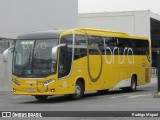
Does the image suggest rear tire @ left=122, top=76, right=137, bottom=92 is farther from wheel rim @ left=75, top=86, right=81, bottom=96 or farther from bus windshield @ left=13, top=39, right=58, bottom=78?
bus windshield @ left=13, top=39, right=58, bottom=78

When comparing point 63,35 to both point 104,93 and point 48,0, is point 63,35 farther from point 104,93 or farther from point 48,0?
point 48,0

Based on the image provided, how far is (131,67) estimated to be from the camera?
27953mm

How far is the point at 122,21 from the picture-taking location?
2339 inches

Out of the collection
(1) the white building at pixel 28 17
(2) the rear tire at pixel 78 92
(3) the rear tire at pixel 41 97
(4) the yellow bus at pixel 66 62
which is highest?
(1) the white building at pixel 28 17

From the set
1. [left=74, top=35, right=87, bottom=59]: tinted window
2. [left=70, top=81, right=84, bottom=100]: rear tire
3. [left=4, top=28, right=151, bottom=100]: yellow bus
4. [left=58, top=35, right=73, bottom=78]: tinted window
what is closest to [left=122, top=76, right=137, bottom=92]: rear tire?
[left=4, top=28, right=151, bottom=100]: yellow bus

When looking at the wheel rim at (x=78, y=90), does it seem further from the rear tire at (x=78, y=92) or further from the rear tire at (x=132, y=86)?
the rear tire at (x=132, y=86)

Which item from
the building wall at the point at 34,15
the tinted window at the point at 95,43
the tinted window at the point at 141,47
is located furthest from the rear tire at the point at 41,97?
the building wall at the point at 34,15

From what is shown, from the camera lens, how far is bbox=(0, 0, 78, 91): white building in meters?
30.2

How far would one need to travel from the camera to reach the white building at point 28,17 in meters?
30.2

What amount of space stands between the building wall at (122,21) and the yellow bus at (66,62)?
32.2 metres

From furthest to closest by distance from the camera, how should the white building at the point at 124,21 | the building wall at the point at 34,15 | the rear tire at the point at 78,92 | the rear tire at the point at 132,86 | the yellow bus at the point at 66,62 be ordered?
the white building at the point at 124,21 < the building wall at the point at 34,15 < the rear tire at the point at 132,86 < the rear tire at the point at 78,92 < the yellow bus at the point at 66,62

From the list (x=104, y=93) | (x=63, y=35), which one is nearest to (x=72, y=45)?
(x=63, y=35)

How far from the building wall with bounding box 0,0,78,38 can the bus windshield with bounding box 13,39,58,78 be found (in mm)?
13208

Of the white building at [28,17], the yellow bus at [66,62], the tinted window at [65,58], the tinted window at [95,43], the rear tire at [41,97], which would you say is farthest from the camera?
the white building at [28,17]
